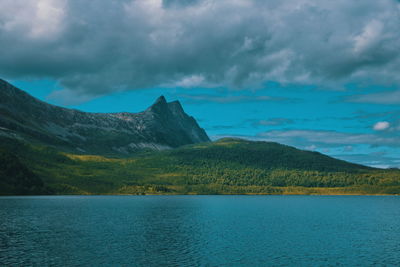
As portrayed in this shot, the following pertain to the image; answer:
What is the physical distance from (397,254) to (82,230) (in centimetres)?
8631

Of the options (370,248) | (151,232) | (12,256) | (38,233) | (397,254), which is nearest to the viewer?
(12,256)

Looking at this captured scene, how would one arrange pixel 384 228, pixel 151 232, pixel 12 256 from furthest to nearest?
pixel 384 228
pixel 151 232
pixel 12 256

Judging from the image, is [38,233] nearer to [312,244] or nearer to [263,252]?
[263,252]

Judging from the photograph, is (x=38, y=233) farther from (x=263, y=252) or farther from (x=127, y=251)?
(x=263, y=252)

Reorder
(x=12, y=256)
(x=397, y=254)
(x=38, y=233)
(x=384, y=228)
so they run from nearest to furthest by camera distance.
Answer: (x=12, y=256), (x=397, y=254), (x=38, y=233), (x=384, y=228)

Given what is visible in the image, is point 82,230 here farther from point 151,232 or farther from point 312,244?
point 312,244

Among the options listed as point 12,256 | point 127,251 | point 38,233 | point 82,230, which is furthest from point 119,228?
point 12,256

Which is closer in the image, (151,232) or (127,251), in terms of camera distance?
(127,251)

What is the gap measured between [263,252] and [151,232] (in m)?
44.2

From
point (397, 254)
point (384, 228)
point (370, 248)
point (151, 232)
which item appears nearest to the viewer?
point (397, 254)

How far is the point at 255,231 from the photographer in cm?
12369

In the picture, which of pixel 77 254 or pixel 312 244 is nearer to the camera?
pixel 77 254

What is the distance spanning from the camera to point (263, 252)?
284 ft

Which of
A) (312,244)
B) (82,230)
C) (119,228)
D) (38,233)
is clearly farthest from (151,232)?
(312,244)
